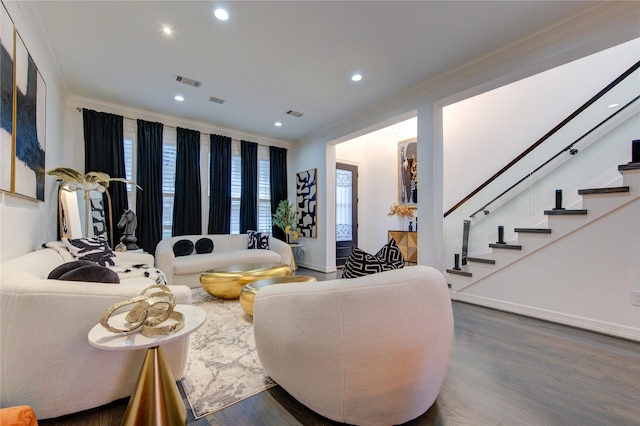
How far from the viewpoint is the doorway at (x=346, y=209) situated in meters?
6.07

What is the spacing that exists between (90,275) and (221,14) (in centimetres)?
228

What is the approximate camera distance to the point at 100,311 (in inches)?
51.8

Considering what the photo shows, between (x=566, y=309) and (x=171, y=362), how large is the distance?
356 centimetres

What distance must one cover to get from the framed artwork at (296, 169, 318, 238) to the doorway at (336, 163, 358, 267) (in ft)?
2.70

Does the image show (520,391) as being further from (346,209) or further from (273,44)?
(346,209)

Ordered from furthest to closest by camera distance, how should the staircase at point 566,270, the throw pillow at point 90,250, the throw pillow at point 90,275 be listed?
the throw pillow at point 90,250, the staircase at point 566,270, the throw pillow at point 90,275

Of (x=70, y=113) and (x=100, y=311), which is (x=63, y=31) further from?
(x=100, y=311)

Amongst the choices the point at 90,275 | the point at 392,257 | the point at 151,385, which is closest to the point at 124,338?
the point at 151,385

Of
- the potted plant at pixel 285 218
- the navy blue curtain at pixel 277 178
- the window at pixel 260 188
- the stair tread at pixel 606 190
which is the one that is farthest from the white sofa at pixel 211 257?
the stair tread at pixel 606 190

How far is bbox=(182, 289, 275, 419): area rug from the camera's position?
4.97 feet

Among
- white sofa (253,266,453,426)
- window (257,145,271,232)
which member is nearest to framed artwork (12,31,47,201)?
white sofa (253,266,453,426)

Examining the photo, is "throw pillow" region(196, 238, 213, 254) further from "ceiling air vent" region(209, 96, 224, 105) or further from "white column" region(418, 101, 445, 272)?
"white column" region(418, 101, 445, 272)

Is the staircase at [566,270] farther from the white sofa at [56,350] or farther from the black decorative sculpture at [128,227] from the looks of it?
the black decorative sculpture at [128,227]

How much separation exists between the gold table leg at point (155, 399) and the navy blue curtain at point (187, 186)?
378 cm
